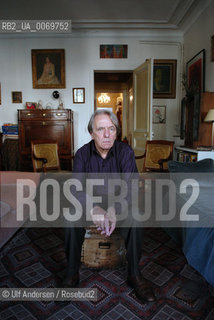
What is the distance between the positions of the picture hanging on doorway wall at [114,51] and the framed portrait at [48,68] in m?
0.81

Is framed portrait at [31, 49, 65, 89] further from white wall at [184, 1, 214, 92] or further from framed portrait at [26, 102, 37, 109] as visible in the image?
white wall at [184, 1, 214, 92]

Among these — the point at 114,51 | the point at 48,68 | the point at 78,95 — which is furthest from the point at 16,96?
the point at 114,51

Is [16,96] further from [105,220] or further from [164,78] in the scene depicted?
[105,220]

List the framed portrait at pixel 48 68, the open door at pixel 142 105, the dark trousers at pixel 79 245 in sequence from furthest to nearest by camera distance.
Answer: the framed portrait at pixel 48 68
the open door at pixel 142 105
the dark trousers at pixel 79 245

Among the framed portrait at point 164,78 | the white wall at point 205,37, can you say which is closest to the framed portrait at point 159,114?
the framed portrait at point 164,78

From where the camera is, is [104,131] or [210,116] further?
[210,116]

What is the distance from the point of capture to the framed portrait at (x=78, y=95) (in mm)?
4504

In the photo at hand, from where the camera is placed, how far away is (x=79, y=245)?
51.6 inches

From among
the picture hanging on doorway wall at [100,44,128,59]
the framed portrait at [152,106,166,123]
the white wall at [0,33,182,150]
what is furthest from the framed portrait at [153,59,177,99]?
the picture hanging on doorway wall at [100,44,128,59]

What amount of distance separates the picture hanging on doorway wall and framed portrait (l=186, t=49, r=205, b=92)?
128 cm

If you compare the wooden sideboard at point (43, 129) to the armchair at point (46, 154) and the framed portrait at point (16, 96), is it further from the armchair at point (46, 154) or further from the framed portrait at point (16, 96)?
the framed portrait at point (16, 96)

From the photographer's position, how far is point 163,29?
429 cm

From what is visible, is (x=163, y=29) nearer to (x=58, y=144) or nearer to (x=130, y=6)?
(x=130, y=6)

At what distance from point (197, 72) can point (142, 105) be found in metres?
1.07
